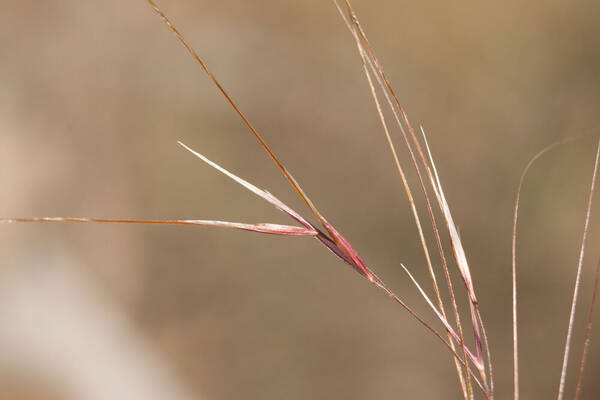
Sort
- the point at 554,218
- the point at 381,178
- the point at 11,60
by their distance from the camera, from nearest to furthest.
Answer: the point at 554,218
the point at 381,178
the point at 11,60

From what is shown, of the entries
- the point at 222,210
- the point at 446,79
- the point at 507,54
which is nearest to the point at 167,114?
the point at 222,210

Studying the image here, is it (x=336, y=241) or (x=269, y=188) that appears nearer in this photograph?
(x=336, y=241)

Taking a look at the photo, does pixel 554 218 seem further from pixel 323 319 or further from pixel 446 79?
pixel 323 319

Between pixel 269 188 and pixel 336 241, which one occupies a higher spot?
pixel 269 188

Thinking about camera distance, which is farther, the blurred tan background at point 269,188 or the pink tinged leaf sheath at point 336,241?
the blurred tan background at point 269,188

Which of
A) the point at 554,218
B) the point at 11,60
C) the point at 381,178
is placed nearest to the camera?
the point at 554,218

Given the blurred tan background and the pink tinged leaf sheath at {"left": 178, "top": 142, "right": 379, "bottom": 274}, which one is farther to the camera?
the blurred tan background

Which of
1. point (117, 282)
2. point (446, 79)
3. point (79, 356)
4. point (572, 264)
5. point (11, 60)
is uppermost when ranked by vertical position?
point (11, 60)

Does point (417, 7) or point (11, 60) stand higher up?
point (11, 60)
